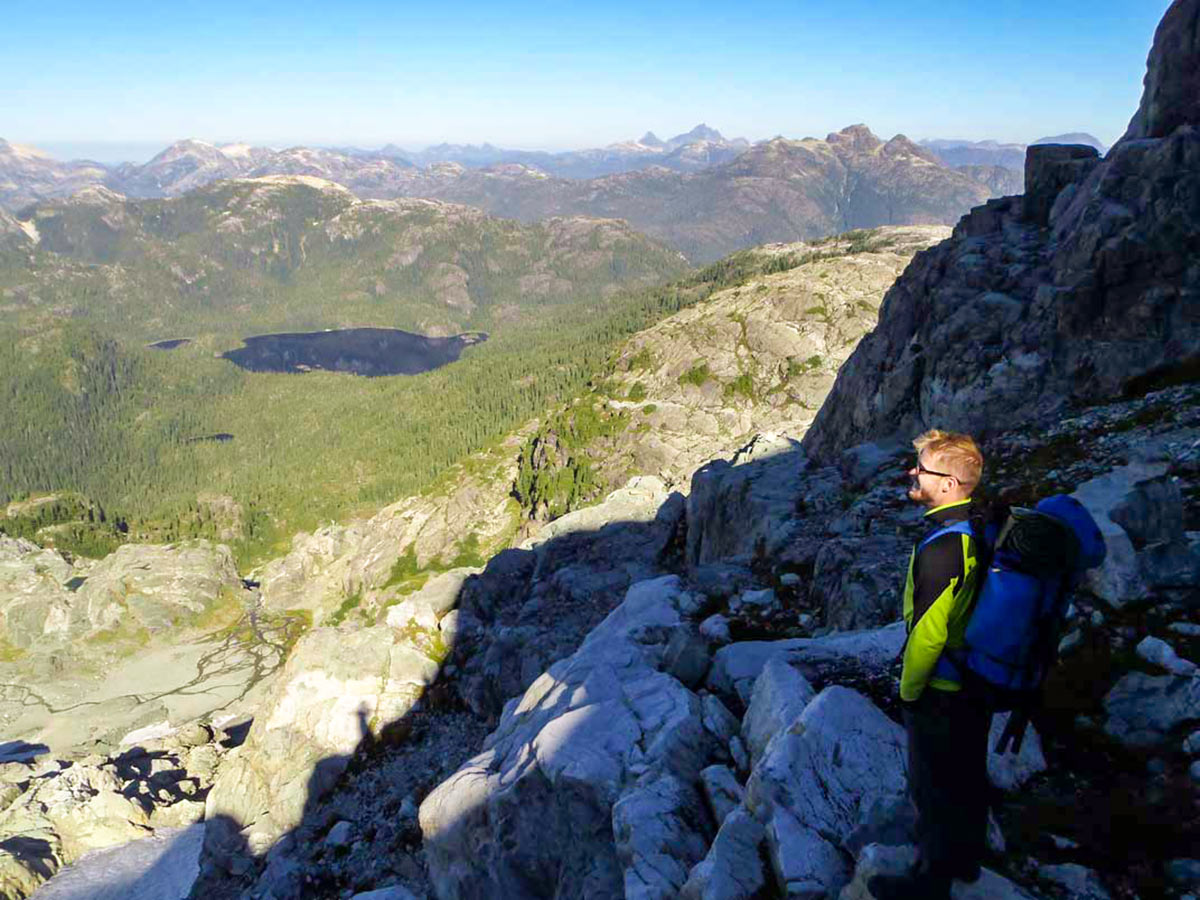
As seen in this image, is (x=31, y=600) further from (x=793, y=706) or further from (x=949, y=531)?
(x=949, y=531)

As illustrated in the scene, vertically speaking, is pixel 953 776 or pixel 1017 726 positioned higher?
pixel 1017 726

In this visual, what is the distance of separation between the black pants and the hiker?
0.04 feet

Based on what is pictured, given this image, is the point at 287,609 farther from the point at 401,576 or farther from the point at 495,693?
the point at 495,693

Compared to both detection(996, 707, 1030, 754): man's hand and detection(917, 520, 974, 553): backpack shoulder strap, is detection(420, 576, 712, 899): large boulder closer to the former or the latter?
detection(996, 707, 1030, 754): man's hand

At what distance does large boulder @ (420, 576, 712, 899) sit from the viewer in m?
13.8

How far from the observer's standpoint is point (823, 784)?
1125 cm

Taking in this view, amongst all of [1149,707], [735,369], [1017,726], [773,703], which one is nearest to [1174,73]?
[1149,707]

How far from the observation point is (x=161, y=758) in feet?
291

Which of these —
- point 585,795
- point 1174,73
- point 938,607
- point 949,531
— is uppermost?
point 1174,73

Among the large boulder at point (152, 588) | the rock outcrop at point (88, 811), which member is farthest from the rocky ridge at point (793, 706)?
the large boulder at point (152, 588)

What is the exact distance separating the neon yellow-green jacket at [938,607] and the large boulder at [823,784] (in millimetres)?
3811

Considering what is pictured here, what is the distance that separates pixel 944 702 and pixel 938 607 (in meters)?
1.34

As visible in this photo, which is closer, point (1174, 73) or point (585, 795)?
point (585, 795)

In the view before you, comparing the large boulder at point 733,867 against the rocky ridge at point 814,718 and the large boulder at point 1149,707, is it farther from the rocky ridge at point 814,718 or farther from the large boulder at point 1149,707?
the large boulder at point 1149,707
